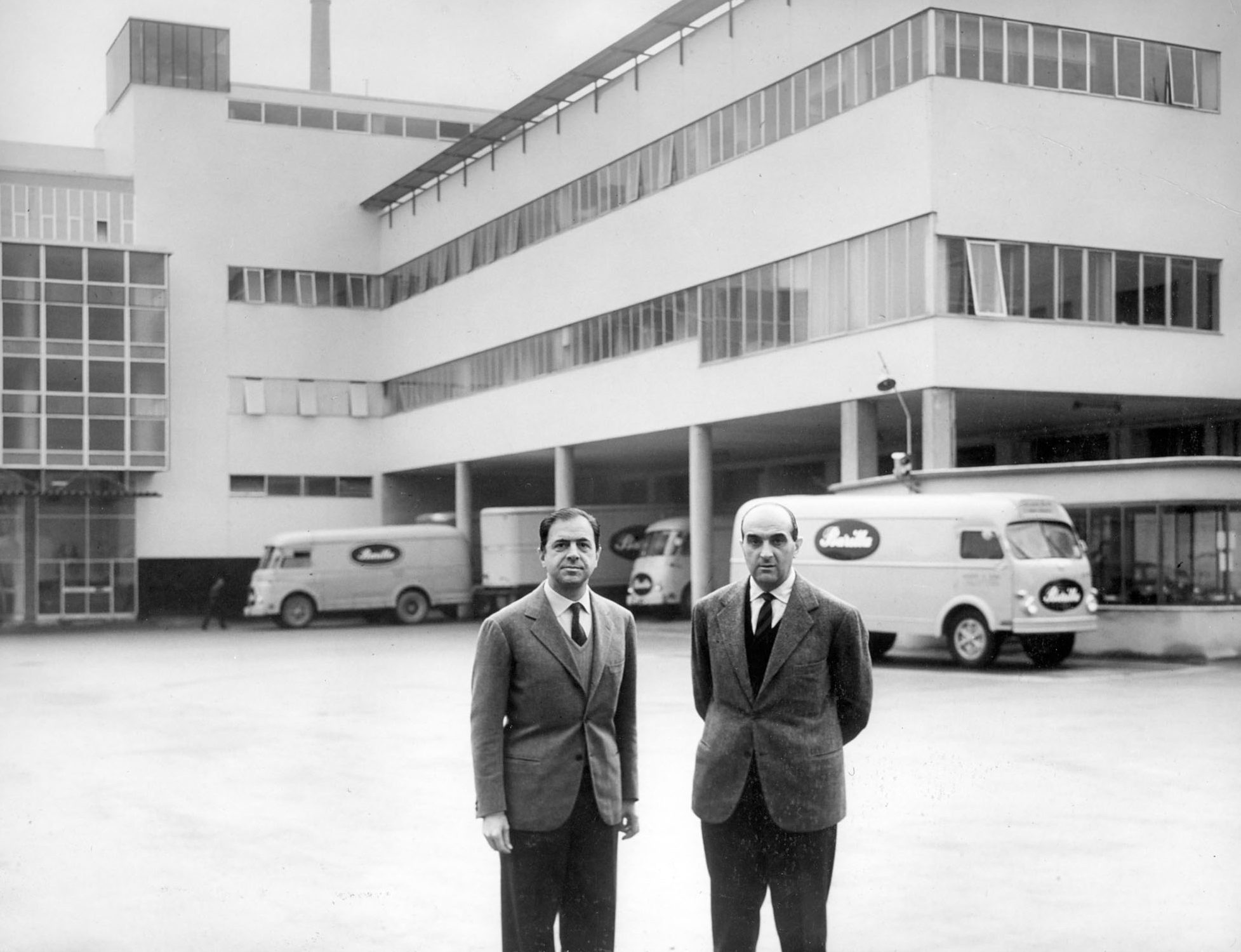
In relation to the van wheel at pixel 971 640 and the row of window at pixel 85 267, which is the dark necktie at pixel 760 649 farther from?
the row of window at pixel 85 267

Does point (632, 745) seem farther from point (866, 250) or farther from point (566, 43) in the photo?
point (566, 43)

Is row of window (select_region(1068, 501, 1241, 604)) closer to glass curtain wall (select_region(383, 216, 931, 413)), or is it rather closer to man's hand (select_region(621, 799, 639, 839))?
glass curtain wall (select_region(383, 216, 931, 413))

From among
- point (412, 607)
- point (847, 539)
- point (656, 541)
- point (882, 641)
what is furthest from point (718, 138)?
point (412, 607)

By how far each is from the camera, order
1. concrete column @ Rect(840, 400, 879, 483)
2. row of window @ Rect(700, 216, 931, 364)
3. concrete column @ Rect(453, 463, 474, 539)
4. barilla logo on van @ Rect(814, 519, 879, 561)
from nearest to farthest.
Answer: barilla logo on van @ Rect(814, 519, 879, 561) → row of window @ Rect(700, 216, 931, 364) → concrete column @ Rect(840, 400, 879, 483) → concrete column @ Rect(453, 463, 474, 539)

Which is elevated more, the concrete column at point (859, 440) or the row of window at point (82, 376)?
the row of window at point (82, 376)

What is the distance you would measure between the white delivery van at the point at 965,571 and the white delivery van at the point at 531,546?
15.5m

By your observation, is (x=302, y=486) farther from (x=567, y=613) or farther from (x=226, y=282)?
(x=567, y=613)

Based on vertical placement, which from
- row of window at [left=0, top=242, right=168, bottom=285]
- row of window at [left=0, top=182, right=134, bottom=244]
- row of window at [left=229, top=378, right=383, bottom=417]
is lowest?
row of window at [left=229, top=378, right=383, bottom=417]

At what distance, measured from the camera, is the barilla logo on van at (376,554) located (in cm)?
→ 4044

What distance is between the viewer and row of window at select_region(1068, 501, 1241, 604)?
23.8m

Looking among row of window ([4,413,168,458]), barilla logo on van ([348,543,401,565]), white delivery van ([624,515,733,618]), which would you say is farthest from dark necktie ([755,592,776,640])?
row of window ([4,413,168,458])

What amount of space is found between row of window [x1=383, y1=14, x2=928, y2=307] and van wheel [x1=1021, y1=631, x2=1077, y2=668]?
10.4 m

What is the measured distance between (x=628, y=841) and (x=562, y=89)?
30721 mm

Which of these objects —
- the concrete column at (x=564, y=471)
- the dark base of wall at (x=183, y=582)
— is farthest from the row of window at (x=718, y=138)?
the dark base of wall at (x=183, y=582)
